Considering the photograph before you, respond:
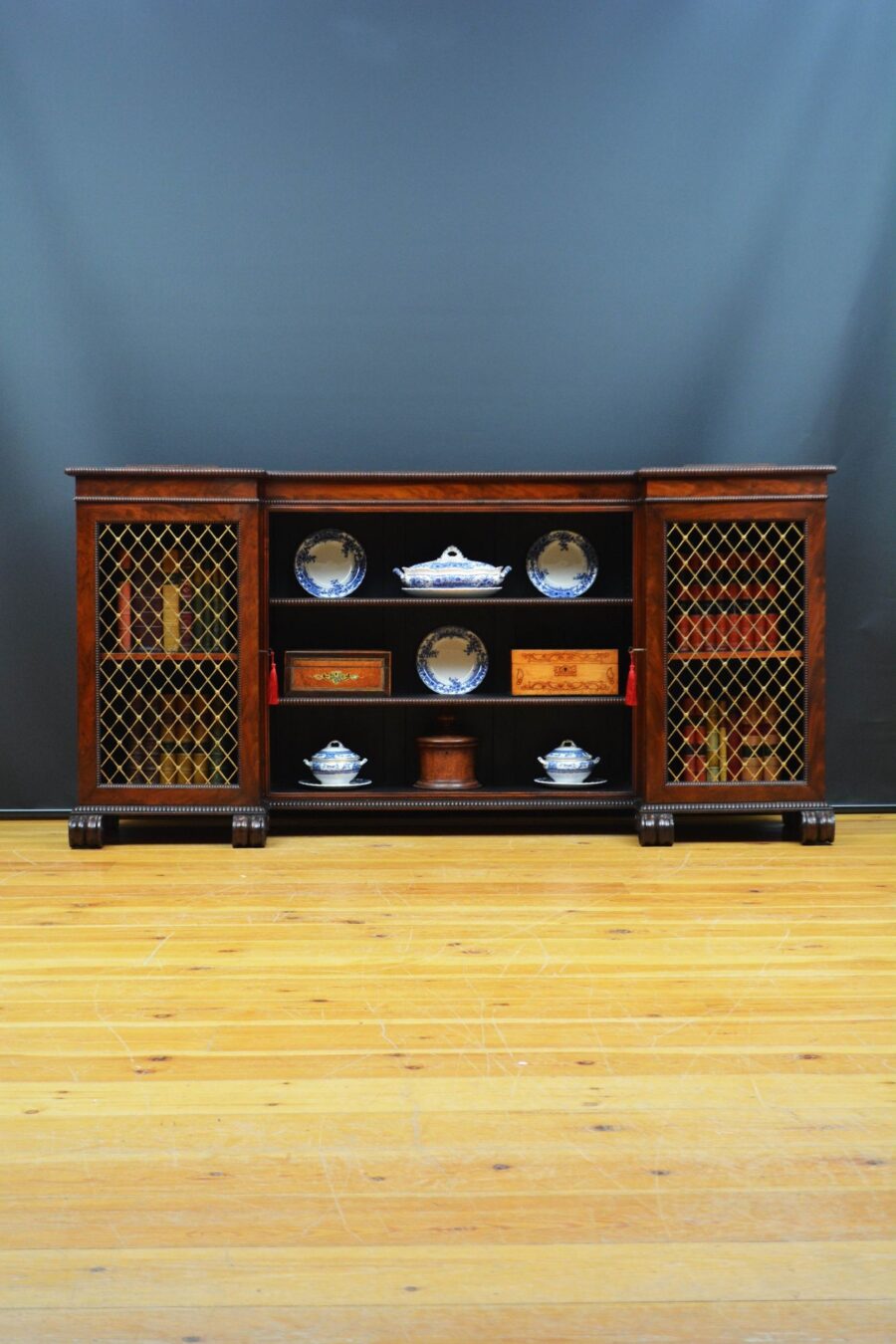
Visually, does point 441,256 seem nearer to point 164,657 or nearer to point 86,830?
point 164,657

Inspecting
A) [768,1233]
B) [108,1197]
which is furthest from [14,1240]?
[768,1233]

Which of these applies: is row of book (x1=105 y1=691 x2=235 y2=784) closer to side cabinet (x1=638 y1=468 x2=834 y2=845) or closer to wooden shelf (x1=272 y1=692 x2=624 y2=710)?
wooden shelf (x1=272 y1=692 x2=624 y2=710)

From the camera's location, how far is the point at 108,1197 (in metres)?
1.27

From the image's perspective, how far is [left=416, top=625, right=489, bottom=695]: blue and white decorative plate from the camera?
146 inches

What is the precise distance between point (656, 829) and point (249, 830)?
3.39 ft

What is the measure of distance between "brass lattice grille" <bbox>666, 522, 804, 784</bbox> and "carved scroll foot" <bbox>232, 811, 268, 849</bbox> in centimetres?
105

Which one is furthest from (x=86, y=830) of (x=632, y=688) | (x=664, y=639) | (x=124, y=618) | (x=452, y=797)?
(x=664, y=639)

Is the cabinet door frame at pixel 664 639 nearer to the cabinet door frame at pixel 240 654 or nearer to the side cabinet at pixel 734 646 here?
the side cabinet at pixel 734 646

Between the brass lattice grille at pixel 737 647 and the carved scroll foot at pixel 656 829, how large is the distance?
11 cm

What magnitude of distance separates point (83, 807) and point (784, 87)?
2.86 metres

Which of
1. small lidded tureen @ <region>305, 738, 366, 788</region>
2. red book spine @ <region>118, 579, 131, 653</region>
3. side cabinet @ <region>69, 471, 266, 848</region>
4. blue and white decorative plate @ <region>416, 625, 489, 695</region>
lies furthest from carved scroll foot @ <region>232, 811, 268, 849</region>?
blue and white decorative plate @ <region>416, 625, 489, 695</region>

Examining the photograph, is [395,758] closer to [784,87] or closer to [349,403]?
[349,403]

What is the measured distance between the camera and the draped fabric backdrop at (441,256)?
3.79 metres

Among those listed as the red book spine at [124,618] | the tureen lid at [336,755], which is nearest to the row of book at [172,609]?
the red book spine at [124,618]
